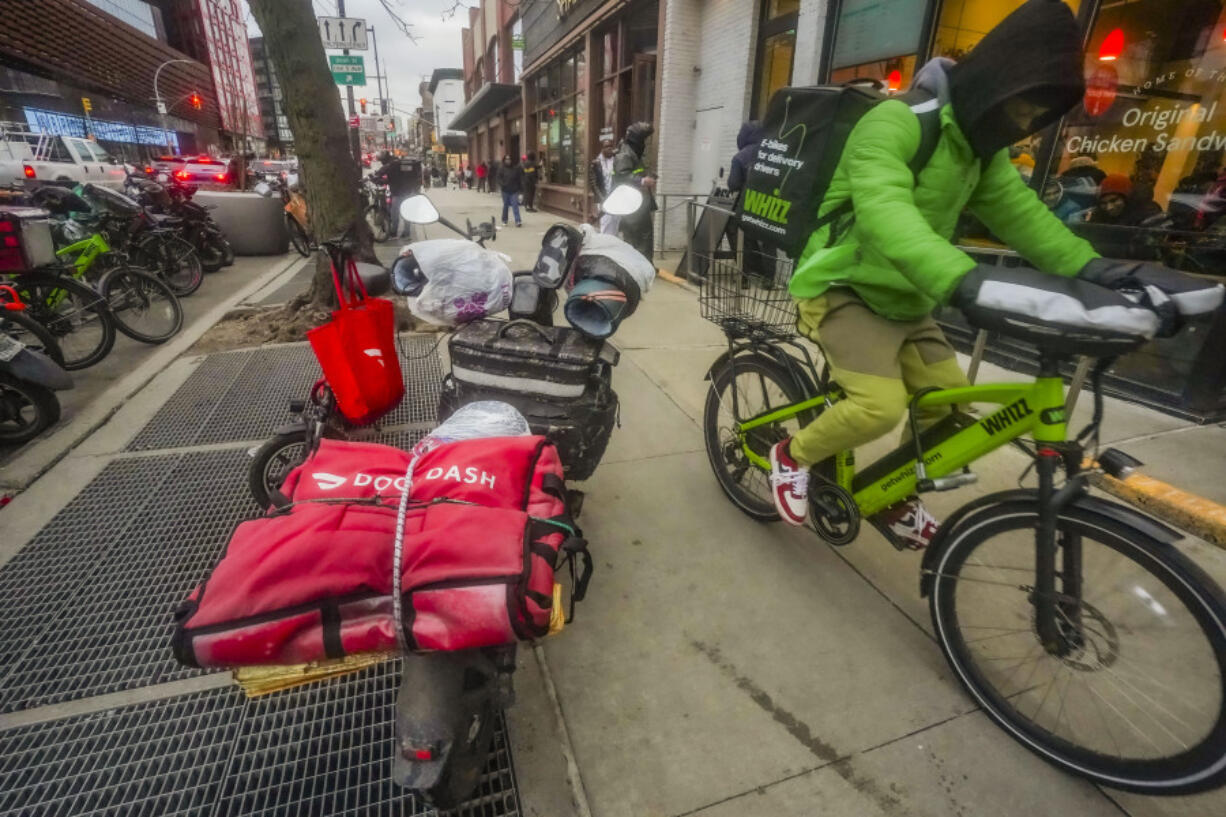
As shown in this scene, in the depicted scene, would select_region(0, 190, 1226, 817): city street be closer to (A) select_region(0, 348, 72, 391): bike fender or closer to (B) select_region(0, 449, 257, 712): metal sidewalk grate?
(B) select_region(0, 449, 257, 712): metal sidewalk grate

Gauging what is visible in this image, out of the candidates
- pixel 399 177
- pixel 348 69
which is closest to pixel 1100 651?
pixel 399 177

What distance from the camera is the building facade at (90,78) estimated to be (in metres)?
22.3

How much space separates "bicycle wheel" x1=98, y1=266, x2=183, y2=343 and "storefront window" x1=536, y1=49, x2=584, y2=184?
1070 cm

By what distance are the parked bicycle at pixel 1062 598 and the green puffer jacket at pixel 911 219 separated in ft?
1.15

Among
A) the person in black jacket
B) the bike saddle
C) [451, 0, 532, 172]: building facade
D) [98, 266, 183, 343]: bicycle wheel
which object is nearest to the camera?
the bike saddle

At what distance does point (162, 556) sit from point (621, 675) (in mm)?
2090

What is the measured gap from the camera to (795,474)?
2322mm

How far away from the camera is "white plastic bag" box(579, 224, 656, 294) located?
2564mm

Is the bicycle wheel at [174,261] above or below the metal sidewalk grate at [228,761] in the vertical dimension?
above

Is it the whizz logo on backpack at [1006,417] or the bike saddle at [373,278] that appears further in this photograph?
the bike saddle at [373,278]

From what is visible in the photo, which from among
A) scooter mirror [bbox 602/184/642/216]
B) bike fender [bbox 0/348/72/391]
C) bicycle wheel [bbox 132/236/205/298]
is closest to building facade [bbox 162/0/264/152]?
bicycle wheel [bbox 132/236/205/298]

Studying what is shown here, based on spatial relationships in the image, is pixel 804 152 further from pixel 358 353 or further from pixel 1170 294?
pixel 358 353

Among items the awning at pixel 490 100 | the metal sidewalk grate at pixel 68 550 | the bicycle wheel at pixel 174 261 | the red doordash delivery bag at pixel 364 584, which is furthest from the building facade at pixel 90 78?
the red doordash delivery bag at pixel 364 584

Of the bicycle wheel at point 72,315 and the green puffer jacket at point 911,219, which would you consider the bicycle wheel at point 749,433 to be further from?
the bicycle wheel at point 72,315
